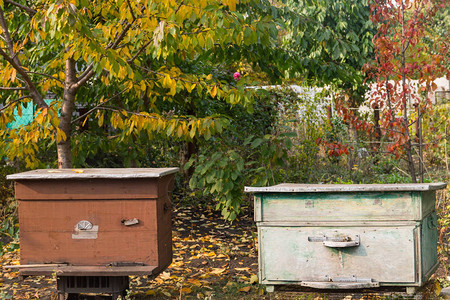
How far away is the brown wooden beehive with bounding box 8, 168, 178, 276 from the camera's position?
4203mm

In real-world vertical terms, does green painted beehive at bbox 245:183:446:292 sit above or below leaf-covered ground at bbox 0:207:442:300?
above

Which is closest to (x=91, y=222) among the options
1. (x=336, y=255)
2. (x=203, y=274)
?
(x=203, y=274)

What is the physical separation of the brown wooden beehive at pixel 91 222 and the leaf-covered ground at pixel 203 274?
1.30 feet

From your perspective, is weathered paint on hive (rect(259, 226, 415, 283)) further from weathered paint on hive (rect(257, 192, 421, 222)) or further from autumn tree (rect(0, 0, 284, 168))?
autumn tree (rect(0, 0, 284, 168))

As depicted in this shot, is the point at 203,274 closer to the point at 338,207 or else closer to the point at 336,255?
the point at 336,255

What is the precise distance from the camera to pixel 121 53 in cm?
538

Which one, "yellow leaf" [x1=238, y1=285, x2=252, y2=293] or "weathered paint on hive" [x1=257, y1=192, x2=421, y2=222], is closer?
"weathered paint on hive" [x1=257, y1=192, x2=421, y2=222]

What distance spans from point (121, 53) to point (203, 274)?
7.43 feet

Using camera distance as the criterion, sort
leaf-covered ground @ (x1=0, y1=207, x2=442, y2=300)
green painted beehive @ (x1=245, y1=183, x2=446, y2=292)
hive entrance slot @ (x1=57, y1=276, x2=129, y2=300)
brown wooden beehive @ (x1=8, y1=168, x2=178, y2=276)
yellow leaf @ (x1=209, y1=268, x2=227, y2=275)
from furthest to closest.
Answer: yellow leaf @ (x1=209, y1=268, x2=227, y2=275), leaf-covered ground @ (x1=0, y1=207, x2=442, y2=300), hive entrance slot @ (x1=57, y1=276, x2=129, y2=300), brown wooden beehive @ (x1=8, y1=168, x2=178, y2=276), green painted beehive @ (x1=245, y1=183, x2=446, y2=292)

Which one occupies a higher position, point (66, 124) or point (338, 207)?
point (66, 124)

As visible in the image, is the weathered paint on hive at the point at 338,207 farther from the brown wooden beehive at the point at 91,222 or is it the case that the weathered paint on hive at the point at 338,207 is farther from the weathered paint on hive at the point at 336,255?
the brown wooden beehive at the point at 91,222

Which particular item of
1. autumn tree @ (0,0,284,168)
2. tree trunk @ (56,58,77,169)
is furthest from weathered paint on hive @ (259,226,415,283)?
tree trunk @ (56,58,77,169)

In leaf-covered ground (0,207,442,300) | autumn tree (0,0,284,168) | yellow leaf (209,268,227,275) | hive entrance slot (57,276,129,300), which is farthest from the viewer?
yellow leaf (209,268,227,275)

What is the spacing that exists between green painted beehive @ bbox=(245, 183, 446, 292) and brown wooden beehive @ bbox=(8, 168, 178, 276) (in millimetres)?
836
